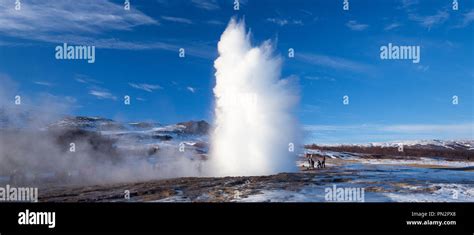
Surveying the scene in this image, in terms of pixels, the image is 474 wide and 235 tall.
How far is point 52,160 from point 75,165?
5.88ft

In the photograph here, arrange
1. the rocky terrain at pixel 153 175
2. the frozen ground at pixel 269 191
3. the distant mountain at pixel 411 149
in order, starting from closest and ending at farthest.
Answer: the frozen ground at pixel 269 191 → the rocky terrain at pixel 153 175 → the distant mountain at pixel 411 149

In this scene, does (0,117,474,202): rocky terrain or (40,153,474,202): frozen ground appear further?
(0,117,474,202): rocky terrain

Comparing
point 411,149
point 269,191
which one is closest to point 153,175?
point 269,191

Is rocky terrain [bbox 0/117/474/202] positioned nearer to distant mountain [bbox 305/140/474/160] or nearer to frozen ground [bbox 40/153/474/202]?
frozen ground [bbox 40/153/474/202]

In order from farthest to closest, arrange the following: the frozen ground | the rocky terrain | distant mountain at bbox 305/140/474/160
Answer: distant mountain at bbox 305/140/474/160
the rocky terrain
the frozen ground

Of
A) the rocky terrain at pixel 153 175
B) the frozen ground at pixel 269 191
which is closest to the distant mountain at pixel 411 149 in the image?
the rocky terrain at pixel 153 175

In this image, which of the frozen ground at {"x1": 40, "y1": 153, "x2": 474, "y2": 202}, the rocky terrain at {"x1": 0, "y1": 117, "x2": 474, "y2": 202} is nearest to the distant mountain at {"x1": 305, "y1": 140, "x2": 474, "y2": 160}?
the rocky terrain at {"x1": 0, "y1": 117, "x2": 474, "y2": 202}

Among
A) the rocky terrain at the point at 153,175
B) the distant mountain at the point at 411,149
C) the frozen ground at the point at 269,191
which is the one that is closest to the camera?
the frozen ground at the point at 269,191

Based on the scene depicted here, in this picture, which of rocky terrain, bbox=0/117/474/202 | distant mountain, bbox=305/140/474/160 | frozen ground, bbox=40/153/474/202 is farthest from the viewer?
distant mountain, bbox=305/140/474/160

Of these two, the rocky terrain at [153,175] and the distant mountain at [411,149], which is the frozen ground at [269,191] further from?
the distant mountain at [411,149]
